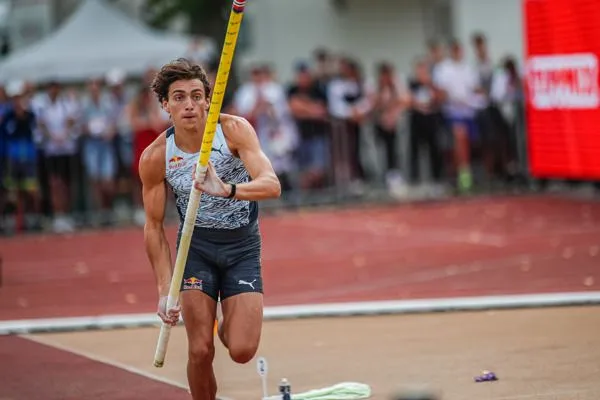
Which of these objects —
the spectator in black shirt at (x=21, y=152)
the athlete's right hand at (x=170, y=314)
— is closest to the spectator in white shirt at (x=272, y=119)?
the spectator in black shirt at (x=21, y=152)

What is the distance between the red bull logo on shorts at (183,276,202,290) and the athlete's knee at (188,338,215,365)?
1.04ft

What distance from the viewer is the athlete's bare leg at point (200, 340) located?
805 centimetres

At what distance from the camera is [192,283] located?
27.0 ft

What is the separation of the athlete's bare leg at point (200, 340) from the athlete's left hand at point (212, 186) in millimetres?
834

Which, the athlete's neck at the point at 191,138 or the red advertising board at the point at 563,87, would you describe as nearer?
the athlete's neck at the point at 191,138

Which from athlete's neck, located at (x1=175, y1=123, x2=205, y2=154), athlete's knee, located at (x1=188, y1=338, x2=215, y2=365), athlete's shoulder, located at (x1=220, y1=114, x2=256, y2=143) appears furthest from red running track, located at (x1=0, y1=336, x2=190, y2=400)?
athlete's shoulder, located at (x1=220, y1=114, x2=256, y2=143)

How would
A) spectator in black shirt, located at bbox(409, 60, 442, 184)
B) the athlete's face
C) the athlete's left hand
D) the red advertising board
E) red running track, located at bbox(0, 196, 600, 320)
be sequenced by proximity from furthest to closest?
spectator in black shirt, located at bbox(409, 60, 442, 184) < the red advertising board < red running track, located at bbox(0, 196, 600, 320) < the athlete's face < the athlete's left hand

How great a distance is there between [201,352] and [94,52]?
61.8ft

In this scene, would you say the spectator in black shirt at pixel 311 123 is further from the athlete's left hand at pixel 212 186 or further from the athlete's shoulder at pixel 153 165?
the athlete's left hand at pixel 212 186

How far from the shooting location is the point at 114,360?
1121 centimetres

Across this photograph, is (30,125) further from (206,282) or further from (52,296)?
(206,282)

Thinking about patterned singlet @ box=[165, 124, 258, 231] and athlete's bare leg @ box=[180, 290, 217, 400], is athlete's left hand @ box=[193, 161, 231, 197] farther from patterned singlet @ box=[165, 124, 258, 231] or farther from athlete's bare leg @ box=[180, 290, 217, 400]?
athlete's bare leg @ box=[180, 290, 217, 400]

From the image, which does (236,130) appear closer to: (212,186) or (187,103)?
(187,103)

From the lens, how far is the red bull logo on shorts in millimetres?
8211
